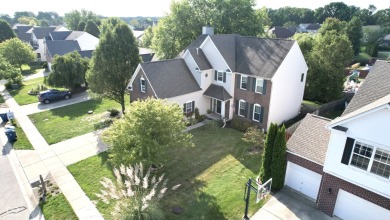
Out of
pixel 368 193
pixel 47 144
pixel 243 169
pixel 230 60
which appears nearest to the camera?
pixel 368 193

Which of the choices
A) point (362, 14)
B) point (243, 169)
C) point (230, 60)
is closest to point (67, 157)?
point (243, 169)

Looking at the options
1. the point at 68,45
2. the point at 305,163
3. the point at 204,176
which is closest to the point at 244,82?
the point at 204,176

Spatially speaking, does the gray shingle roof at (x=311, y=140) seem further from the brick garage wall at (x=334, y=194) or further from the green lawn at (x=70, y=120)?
the green lawn at (x=70, y=120)

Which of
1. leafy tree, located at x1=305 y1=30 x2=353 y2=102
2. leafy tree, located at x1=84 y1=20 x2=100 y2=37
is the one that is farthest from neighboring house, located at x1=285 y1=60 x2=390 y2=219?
leafy tree, located at x1=84 y1=20 x2=100 y2=37

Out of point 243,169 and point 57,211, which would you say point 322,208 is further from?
point 57,211

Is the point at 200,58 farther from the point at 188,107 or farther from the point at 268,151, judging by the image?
the point at 268,151
